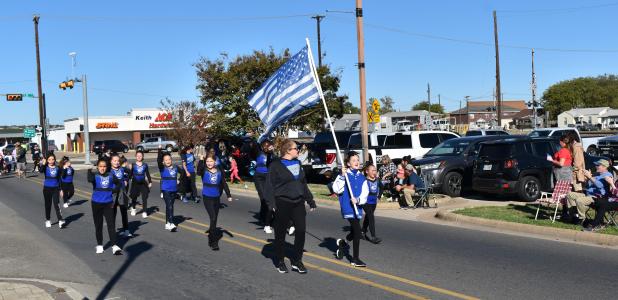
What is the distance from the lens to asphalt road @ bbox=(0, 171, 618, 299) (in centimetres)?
700

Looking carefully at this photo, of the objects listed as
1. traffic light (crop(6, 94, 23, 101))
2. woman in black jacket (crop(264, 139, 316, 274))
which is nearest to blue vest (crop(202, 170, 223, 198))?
woman in black jacket (crop(264, 139, 316, 274))

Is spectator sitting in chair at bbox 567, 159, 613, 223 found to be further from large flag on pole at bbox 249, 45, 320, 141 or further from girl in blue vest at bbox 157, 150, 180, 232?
girl in blue vest at bbox 157, 150, 180, 232

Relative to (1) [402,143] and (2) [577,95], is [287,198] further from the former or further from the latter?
(2) [577,95]

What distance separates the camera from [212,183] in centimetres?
1001

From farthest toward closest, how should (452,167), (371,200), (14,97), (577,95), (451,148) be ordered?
(577,95), (14,97), (451,148), (452,167), (371,200)

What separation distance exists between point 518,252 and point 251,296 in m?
4.48

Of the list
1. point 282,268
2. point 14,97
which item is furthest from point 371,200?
point 14,97

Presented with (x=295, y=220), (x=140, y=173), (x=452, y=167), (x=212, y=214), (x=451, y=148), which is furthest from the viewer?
(x=451, y=148)

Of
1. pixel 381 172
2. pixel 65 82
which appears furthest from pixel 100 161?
pixel 65 82

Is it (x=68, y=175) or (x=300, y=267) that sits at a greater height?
(x=68, y=175)

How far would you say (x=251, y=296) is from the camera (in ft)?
22.5

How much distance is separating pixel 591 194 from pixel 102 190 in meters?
8.35

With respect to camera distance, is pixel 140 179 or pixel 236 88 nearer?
pixel 140 179

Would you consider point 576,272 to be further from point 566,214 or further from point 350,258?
point 566,214
